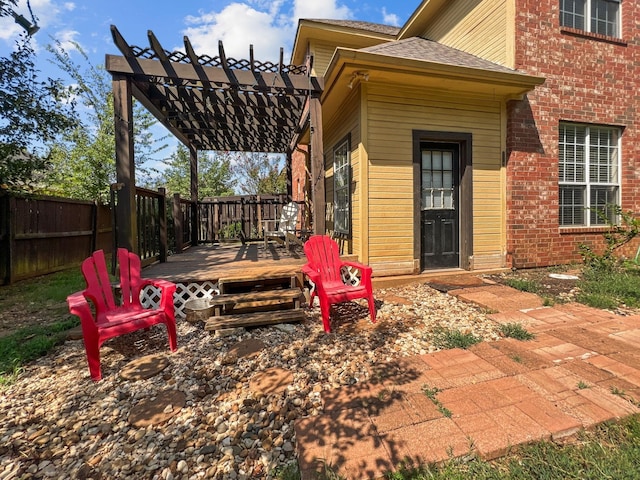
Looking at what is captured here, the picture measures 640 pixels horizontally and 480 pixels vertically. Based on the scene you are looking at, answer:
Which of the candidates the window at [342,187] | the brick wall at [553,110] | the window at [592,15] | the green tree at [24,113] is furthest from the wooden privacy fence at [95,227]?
the window at [592,15]

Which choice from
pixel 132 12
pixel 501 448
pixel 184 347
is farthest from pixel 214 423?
pixel 132 12

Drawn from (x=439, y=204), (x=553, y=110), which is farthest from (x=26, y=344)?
(x=553, y=110)

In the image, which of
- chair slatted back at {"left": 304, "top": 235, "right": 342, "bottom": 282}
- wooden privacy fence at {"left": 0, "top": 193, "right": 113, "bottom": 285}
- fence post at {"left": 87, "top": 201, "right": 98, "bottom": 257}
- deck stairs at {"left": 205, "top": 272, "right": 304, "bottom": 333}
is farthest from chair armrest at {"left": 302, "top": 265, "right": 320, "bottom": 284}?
fence post at {"left": 87, "top": 201, "right": 98, "bottom": 257}

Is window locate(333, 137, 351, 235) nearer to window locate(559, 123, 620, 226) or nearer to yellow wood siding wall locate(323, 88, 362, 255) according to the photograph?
yellow wood siding wall locate(323, 88, 362, 255)

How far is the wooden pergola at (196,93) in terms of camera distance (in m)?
3.74

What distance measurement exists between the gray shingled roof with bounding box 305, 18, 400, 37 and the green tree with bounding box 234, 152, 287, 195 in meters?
9.99

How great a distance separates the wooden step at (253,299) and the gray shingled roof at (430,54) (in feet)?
11.2

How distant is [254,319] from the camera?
3.08m

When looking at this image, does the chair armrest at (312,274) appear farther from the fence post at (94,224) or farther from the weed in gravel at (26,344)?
the fence post at (94,224)

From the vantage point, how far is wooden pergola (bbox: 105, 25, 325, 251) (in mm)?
3742

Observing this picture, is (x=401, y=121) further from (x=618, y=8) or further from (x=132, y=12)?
(x=618, y=8)

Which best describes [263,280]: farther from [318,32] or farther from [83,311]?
[318,32]

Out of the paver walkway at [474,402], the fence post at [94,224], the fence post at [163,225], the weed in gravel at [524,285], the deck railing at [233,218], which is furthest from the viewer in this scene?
the deck railing at [233,218]

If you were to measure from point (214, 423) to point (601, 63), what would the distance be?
7.89 m
